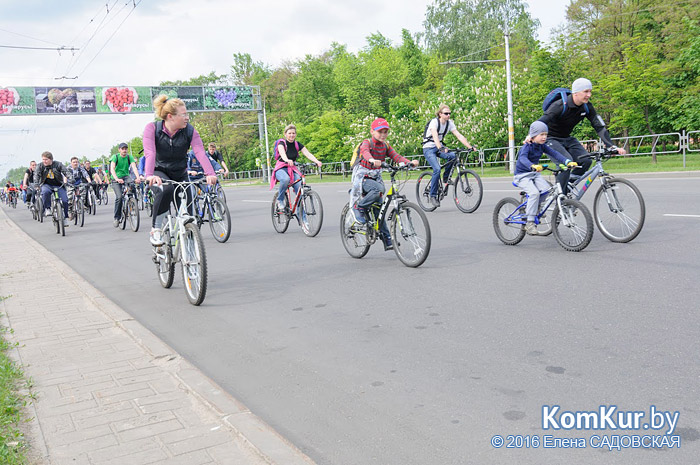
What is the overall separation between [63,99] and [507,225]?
49484 millimetres

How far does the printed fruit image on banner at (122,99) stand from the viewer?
171 ft

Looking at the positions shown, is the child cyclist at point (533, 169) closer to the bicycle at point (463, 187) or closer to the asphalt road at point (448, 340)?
the asphalt road at point (448, 340)

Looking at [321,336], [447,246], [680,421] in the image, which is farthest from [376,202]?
[680,421]

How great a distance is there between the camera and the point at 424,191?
44.3 ft

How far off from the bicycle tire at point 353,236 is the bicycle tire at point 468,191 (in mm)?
4535

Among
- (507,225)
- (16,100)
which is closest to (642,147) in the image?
(507,225)

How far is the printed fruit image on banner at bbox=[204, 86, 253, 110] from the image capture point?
57.9 meters

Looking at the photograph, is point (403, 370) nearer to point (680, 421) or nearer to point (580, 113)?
point (680, 421)

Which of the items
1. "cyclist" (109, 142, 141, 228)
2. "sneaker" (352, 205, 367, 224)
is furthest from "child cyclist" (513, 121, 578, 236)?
"cyclist" (109, 142, 141, 228)

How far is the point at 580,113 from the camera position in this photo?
27.5 ft

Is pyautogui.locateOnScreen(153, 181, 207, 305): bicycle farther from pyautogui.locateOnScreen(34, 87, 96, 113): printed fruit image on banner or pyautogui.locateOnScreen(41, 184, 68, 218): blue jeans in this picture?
pyautogui.locateOnScreen(34, 87, 96, 113): printed fruit image on banner

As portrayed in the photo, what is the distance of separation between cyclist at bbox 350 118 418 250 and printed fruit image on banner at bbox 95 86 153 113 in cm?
4872

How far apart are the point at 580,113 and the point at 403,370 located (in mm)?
5418

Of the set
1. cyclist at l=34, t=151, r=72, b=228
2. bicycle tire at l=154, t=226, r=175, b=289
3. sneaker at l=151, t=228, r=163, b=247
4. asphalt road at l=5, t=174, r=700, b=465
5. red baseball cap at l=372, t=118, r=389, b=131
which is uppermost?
red baseball cap at l=372, t=118, r=389, b=131
